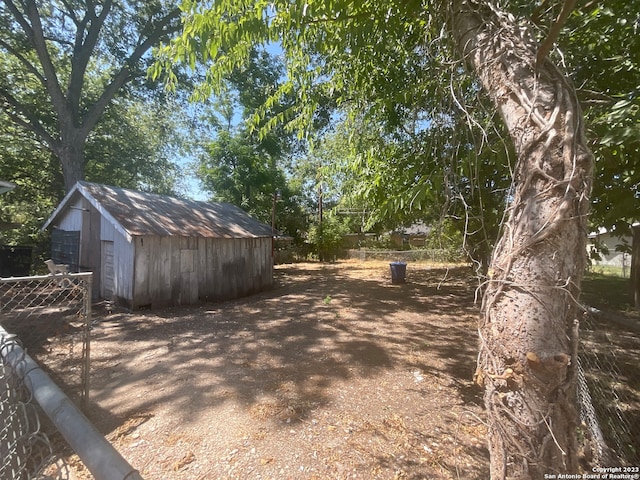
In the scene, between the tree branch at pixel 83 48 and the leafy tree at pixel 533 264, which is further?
the tree branch at pixel 83 48

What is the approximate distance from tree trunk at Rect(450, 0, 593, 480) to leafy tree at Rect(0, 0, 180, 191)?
16.2 metres

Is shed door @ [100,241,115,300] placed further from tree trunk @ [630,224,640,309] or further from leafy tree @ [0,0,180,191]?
tree trunk @ [630,224,640,309]

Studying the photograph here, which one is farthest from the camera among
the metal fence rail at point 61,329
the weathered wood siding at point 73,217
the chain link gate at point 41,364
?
the weathered wood siding at point 73,217

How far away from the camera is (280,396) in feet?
11.5

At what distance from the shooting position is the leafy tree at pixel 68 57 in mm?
12922

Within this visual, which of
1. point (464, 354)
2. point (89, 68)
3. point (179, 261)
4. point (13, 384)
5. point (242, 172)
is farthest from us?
point (242, 172)

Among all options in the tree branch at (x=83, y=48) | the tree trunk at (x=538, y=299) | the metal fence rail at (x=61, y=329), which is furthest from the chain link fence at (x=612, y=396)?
the tree branch at (x=83, y=48)

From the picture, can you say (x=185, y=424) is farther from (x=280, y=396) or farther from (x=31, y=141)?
(x=31, y=141)

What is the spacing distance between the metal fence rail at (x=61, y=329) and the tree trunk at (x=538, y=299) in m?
3.14

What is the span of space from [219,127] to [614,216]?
22.3m

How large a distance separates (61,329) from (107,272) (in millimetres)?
3572

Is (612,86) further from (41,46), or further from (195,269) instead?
(41,46)

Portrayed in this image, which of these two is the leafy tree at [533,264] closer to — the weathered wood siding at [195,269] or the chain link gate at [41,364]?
the chain link gate at [41,364]

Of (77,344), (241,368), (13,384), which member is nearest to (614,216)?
(241,368)
